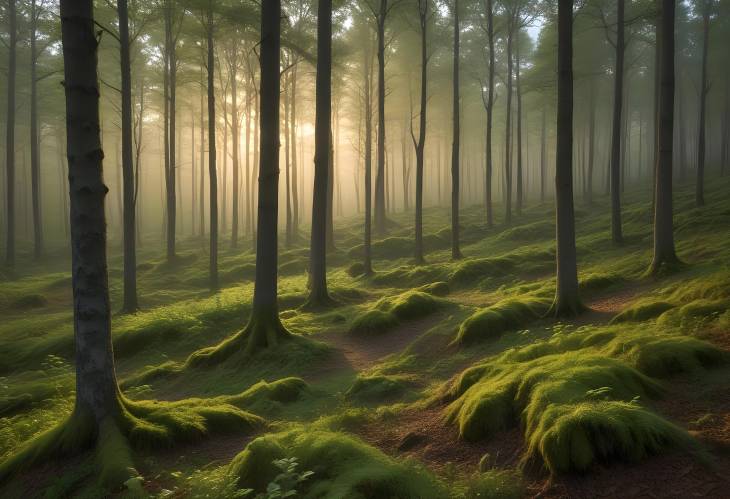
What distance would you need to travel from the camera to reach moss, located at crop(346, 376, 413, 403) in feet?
23.8

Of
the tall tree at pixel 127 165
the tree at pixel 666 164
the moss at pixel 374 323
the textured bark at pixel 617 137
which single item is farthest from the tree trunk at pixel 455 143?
the tall tree at pixel 127 165

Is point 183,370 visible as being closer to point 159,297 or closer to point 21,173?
point 159,297

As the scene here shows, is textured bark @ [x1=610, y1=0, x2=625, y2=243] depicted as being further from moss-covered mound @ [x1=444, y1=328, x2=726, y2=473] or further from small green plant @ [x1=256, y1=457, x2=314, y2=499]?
small green plant @ [x1=256, y1=457, x2=314, y2=499]

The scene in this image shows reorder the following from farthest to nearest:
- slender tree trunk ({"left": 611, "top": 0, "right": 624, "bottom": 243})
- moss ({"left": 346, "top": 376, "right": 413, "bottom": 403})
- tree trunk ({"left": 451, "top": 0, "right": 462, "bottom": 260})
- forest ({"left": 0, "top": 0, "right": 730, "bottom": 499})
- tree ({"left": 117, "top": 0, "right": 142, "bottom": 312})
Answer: tree trunk ({"left": 451, "top": 0, "right": 462, "bottom": 260}) → slender tree trunk ({"left": 611, "top": 0, "right": 624, "bottom": 243}) → tree ({"left": 117, "top": 0, "right": 142, "bottom": 312}) → moss ({"left": 346, "top": 376, "right": 413, "bottom": 403}) → forest ({"left": 0, "top": 0, "right": 730, "bottom": 499})

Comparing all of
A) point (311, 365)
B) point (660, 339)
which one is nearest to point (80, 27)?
point (311, 365)

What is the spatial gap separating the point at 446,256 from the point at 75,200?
17.9 m

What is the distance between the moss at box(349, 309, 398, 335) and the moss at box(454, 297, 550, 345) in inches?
99.2

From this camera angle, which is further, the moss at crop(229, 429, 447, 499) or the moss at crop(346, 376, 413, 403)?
the moss at crop(346, 376, 413, 403)

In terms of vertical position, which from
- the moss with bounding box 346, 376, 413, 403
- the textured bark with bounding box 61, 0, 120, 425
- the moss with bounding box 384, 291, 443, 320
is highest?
the textured bark with bounding box 61, 0, 120, 425

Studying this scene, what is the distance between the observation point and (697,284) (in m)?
8.95

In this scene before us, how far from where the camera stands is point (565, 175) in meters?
9.37

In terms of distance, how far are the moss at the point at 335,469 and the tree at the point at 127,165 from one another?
12.5 m

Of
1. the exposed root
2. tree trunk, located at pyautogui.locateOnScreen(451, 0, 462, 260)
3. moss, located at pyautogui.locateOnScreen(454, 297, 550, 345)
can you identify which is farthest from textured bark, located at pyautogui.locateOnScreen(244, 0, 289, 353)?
tree trunk, located at pyautogui.locateOnScreen(451, 0, 462, 260)

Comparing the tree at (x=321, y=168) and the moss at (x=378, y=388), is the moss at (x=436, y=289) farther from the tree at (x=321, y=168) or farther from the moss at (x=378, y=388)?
the moss at (x=378, y=388)
